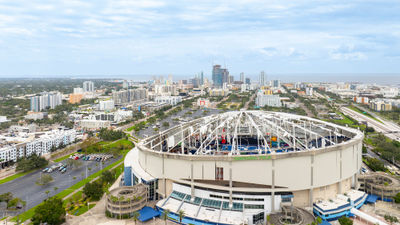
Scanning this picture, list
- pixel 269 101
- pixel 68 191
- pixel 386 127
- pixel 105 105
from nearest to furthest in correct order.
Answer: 1. pixel 68 191
2. pixel 386 127
3. pixel 105 105
4. pixel 269 101

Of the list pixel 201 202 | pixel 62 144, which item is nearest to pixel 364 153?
pixel 201 202

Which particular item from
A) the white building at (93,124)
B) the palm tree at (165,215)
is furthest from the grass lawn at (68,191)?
the white building at (93,124)

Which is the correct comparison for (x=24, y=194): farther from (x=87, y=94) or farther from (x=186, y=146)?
(x=87, y=94)

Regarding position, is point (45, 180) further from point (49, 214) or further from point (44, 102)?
point (44, 102)

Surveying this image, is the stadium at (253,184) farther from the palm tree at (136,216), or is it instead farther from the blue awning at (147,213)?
the palm tree at (136,216)

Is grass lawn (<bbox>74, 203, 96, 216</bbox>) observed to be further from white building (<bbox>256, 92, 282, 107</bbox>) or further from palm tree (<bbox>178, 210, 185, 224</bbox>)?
white building (<bbox>256, 92, 282, 107</bbox>)

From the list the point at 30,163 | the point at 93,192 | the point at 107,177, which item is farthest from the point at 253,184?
the point at 30,163
